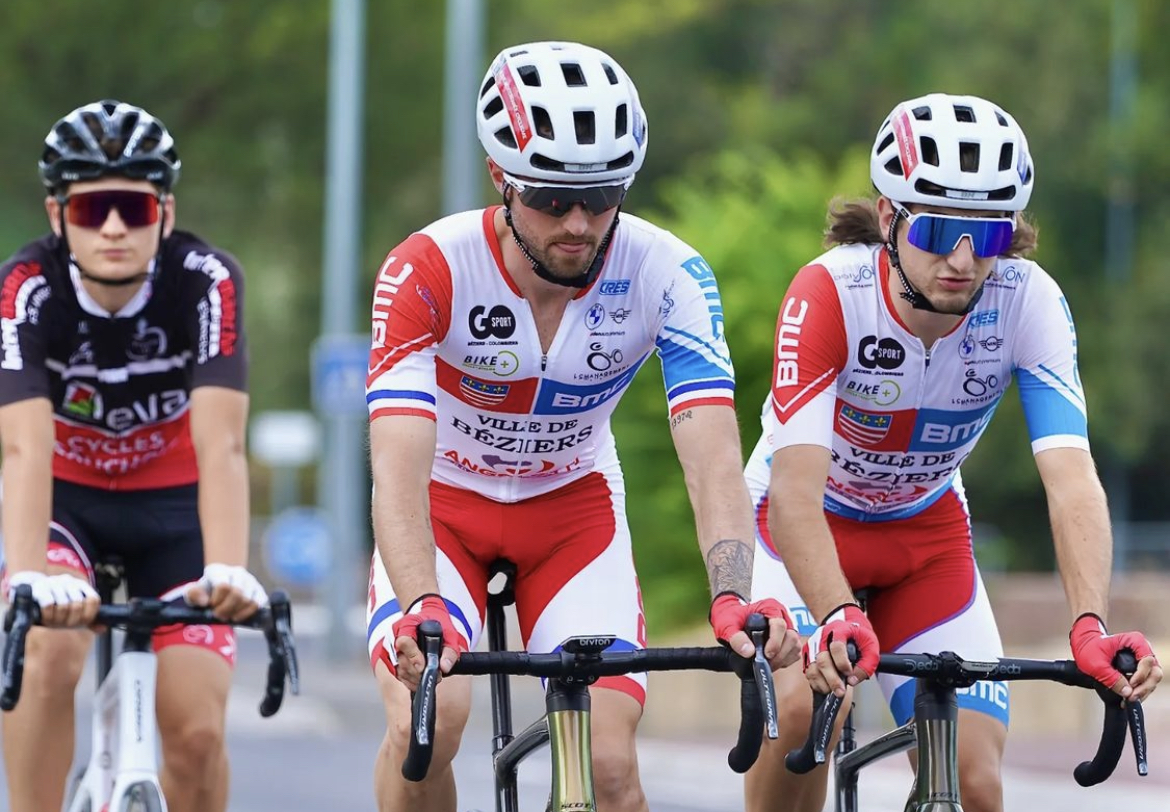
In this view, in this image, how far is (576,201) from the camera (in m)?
5.52

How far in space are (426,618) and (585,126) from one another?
1.28 meters

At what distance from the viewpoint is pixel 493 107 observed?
226 inches

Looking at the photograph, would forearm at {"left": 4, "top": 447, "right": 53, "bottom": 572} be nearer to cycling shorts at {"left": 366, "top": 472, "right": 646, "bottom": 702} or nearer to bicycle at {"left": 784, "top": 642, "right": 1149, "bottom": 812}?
cycling shorts at {"left": 366, "top": 472, "right": 646, "bottom": 702}

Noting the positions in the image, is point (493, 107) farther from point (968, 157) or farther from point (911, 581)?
point (911, 581)

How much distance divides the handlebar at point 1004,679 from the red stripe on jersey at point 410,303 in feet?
4.40

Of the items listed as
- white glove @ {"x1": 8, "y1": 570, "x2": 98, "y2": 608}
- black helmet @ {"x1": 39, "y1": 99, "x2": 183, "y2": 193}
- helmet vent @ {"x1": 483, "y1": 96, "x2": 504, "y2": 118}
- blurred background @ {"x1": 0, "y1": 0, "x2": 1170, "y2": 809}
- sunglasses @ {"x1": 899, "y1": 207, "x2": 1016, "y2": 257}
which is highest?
blurred background @ {"x1": 0, "y1": 0, "x2": 1170, "y2": 809}

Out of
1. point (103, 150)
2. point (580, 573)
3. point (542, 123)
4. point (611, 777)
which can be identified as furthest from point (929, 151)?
point (103, 150)

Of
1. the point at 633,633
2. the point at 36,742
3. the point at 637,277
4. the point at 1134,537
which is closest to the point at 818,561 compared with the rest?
the point at 633,633

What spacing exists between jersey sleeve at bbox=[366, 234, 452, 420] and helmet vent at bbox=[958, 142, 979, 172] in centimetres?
140

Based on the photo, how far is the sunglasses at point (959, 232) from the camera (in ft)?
19.9

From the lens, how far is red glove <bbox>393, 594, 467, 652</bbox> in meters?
4.99

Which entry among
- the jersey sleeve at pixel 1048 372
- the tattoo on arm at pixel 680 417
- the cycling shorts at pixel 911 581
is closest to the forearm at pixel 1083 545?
the jersey sleeve at pixel 1048 372

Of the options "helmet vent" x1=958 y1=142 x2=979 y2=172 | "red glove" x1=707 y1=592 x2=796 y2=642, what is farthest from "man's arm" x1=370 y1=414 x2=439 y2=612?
"helmet vent" x1=958 y1=142 x2=979 y2=172

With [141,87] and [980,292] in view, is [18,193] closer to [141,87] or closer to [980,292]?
[141,87]
